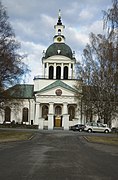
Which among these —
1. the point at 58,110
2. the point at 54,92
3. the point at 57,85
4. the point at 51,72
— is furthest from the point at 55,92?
the point at 51,72

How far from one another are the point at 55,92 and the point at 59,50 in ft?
45.4

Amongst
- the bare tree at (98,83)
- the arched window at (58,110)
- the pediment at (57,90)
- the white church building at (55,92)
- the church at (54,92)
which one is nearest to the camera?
the bare tree at (98,83)

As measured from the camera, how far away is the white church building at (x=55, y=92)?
67438 mm

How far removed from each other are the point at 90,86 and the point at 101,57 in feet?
19.6

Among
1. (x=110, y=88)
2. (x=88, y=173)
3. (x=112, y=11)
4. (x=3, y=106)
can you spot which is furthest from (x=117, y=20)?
Answer: (x=110, y=88)

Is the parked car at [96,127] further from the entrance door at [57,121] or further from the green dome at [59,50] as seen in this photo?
the green dome at [59,50]

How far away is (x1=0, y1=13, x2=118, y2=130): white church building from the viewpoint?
6744 centimetres

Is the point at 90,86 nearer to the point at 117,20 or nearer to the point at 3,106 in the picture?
the point at 3,106

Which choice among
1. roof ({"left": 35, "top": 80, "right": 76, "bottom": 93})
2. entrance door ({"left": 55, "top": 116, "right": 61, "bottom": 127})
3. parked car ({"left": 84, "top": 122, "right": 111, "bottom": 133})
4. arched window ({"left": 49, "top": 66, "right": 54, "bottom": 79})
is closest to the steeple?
arched window ({"left": 49, "top": 66, "right": 54, "bottom": 79})

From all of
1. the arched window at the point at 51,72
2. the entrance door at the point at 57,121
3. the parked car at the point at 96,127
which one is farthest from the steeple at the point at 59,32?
the parked car at the point at 96,127

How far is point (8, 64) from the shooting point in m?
34.1

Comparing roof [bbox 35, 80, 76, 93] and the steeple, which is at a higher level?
the steeple

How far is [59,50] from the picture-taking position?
255 feet

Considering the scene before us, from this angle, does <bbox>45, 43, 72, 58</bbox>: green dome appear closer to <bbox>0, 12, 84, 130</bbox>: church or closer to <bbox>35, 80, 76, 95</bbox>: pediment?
<bbox>0, 12, 84, 130</bbox>: church
